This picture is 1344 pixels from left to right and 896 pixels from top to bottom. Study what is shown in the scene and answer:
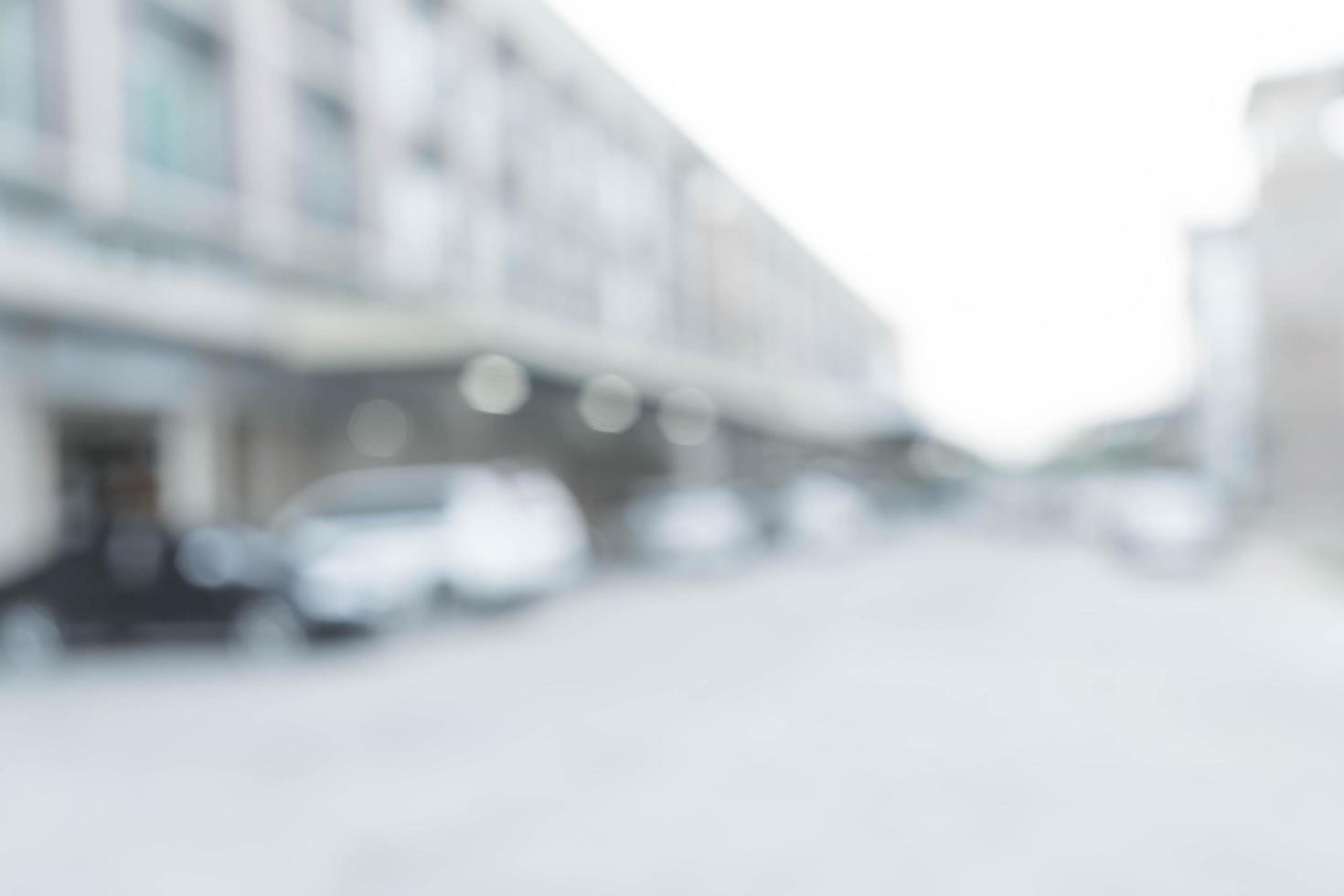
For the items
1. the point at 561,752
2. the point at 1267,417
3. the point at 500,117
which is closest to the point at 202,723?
the point at 561,752

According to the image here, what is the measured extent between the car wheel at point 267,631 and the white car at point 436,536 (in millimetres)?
812

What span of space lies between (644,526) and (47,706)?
1180cm

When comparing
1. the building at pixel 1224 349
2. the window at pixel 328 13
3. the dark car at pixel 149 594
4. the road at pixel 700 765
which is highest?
the window at pixel 328 13

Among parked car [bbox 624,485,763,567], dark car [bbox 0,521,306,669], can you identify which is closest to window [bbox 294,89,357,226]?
parked car [bbox 624,485,763,567]

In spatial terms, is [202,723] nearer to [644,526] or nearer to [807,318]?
[644,526]

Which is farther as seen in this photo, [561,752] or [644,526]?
[644,526]

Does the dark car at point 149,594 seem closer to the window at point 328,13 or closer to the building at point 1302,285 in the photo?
the window at point 328,13

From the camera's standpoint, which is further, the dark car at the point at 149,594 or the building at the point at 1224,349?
the building at the point at 1224,349

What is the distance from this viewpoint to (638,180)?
3631 centimetres

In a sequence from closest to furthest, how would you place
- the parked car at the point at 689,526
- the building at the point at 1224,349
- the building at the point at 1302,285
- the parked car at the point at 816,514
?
the parked car at the point at 689,526, the building at the point at 1302,285, the parked car at the point at 816,514, the building at the point at 1224,349

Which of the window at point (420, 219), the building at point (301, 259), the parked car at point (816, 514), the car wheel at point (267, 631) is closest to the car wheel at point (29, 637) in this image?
the car wheel at point (267, 631)

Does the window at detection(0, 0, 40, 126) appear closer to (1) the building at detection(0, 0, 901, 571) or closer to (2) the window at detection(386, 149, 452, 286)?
(1) the building at detection(0, 0, 901, 571)

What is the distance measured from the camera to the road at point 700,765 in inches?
158

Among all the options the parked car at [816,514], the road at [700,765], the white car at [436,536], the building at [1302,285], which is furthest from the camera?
the parked car at [816,514]
